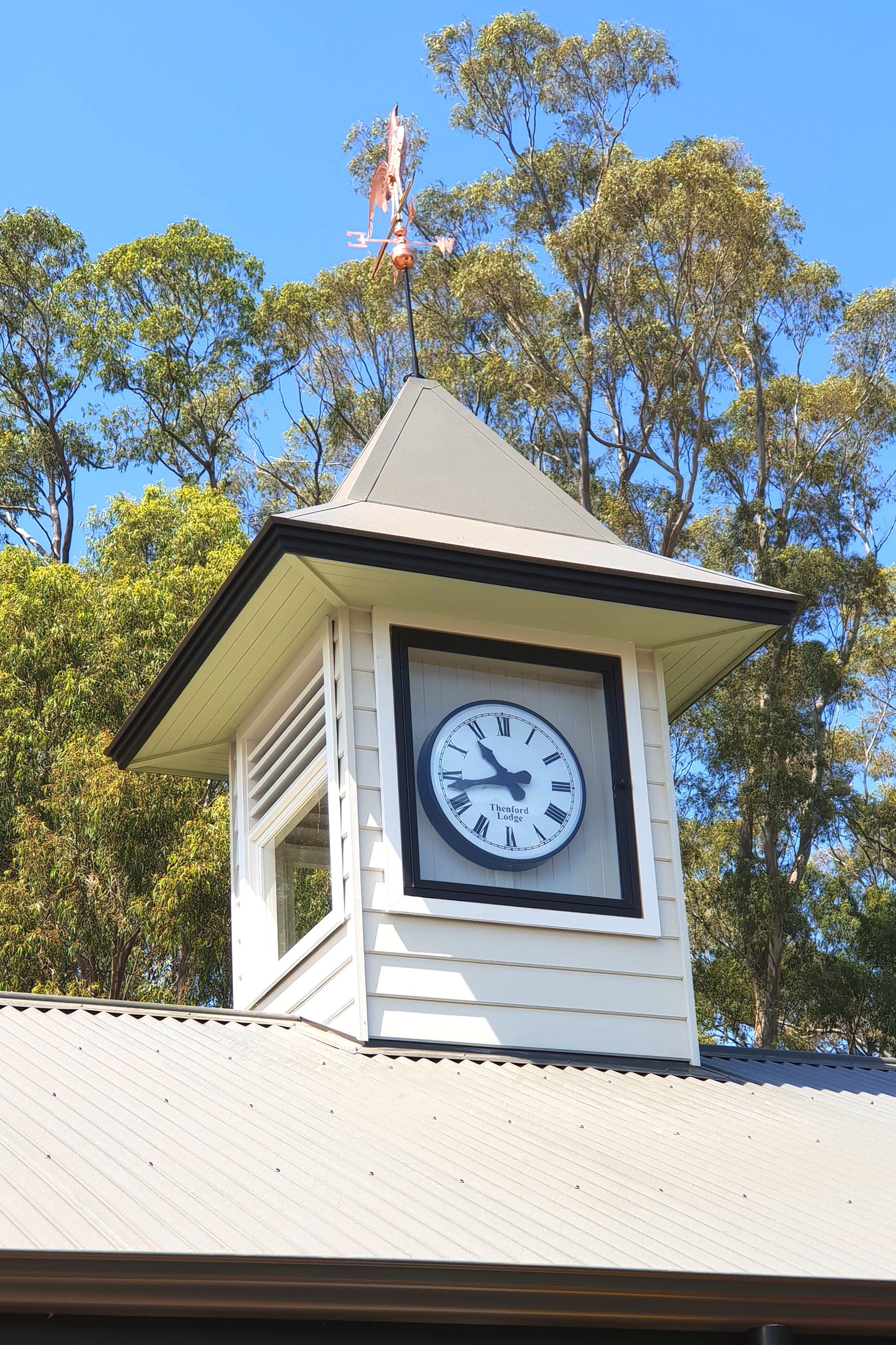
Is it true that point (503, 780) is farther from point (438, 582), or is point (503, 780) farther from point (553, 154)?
point (553, 154)

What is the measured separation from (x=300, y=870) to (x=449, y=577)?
214 cm

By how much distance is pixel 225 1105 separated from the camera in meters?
5.09

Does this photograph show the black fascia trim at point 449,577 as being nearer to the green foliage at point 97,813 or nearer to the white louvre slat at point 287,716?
the white louvre slat at point 287,716

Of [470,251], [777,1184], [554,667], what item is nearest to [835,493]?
[470,251]

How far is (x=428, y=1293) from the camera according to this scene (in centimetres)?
393

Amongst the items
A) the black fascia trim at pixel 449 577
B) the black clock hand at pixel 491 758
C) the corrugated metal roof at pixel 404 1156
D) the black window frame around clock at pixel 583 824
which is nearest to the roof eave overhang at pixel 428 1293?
the corrugated metal roof at pixel 404 1156

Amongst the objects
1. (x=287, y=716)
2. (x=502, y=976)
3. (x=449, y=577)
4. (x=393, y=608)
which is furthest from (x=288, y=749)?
(x=502, y=976)

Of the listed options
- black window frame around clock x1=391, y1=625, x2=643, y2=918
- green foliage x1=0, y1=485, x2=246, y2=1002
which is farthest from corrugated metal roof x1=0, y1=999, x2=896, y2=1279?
green foliage x1=0, y1=485, x2=246, y2=1002

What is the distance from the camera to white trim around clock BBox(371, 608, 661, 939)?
682cm

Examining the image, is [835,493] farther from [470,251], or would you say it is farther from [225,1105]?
[225,1105]

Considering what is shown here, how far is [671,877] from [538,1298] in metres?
3.56

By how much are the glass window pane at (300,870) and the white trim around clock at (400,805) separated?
842 millimetres

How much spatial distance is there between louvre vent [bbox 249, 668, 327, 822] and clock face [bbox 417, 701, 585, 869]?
2.01 ft

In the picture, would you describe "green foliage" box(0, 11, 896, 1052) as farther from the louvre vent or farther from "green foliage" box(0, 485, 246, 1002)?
the louvre vent
